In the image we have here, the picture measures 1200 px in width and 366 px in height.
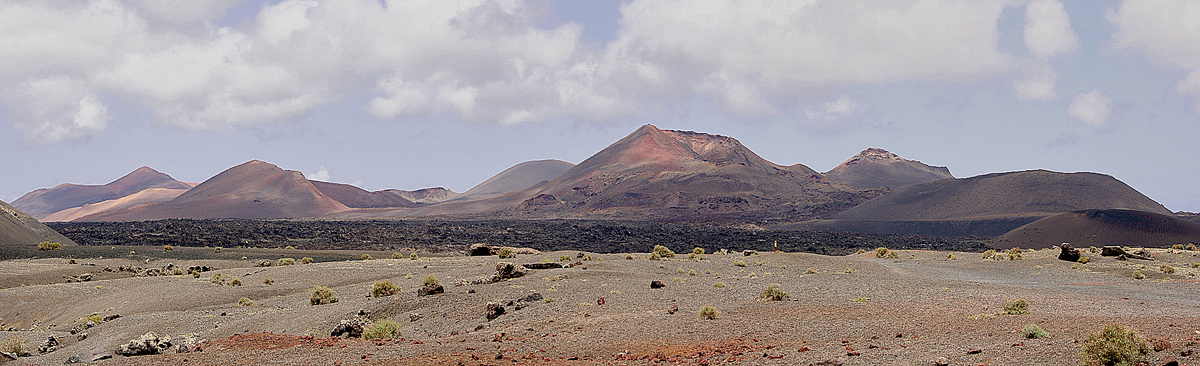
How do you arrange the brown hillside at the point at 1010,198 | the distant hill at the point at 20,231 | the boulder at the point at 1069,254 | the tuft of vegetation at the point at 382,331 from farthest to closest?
the brown hillside at the point at 1010,198 < the distant hill at the point at 20,231 < the boulder at the point at 1069,254 < the tuft of vegetation at the point at 382,331

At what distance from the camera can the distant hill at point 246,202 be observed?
164 m

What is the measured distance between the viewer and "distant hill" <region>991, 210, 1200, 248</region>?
2844 inches

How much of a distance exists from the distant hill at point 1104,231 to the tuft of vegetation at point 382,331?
7198 cm

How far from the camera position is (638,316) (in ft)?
51.7

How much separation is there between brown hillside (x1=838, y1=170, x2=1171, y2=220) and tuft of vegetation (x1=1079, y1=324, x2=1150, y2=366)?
108971mm

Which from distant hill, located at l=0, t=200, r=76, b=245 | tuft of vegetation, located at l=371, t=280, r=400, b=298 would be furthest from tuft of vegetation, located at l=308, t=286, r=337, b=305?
distant hill, located at l=0, t=200, r=76, b=245

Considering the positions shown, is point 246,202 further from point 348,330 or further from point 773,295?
point 773,295

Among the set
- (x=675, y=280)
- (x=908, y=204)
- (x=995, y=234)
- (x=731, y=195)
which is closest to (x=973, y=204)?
(x=908, y=204)

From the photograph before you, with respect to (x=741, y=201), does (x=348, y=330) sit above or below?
below

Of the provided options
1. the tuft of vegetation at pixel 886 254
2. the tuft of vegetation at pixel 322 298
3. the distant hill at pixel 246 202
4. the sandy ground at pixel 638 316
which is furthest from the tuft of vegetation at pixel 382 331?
the distant hill at pixel 246 202

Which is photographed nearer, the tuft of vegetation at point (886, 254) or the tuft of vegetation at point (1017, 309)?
the tuft of vegetation at point (1017, 309)

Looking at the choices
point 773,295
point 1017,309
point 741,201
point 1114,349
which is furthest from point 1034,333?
point 741,201

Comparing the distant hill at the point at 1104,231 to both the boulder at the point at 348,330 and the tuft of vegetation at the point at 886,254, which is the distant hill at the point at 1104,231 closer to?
the tuft of vegetation at the point at 886,254

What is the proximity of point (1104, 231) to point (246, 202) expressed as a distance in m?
164
